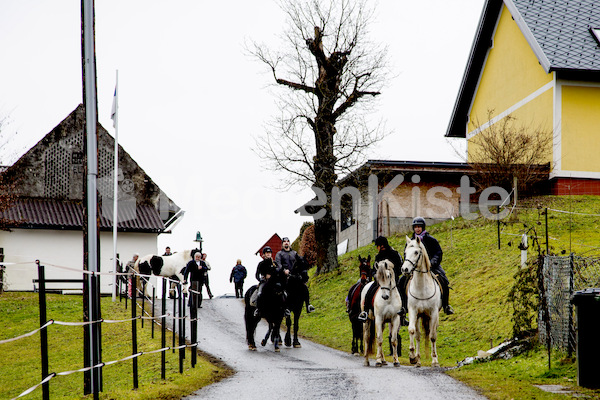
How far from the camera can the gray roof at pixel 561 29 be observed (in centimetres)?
3572

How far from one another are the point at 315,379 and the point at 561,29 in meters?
30.0

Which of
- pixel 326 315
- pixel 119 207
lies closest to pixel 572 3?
pixel 326 315

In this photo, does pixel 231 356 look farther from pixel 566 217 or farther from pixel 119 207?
pixel 119 207

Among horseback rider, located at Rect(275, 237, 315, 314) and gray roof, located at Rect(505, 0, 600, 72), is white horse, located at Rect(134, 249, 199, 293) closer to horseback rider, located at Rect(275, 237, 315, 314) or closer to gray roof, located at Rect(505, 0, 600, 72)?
horseback rider, located at Rect(275, 237, 315, 314)

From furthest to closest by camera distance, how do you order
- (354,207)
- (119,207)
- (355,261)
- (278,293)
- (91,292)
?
1. (119,207)
2. (354,207)
3. (355,261)
4. (278,293)
5. (91,292)

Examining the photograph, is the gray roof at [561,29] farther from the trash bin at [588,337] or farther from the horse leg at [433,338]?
the trash bin at [588,337]

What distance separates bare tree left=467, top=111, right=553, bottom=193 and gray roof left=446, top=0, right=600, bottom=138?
3.06m

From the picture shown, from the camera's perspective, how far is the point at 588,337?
11.5 metres

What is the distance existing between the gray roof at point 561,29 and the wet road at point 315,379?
21255mm

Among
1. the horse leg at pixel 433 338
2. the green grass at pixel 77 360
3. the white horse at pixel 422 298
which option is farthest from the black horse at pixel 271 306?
the horse leg at pixel 433 338

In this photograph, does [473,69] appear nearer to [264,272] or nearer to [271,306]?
[264,272]

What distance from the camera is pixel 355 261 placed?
37.7 m

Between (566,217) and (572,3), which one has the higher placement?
(572,3)

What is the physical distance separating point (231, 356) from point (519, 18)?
26.2 meters
